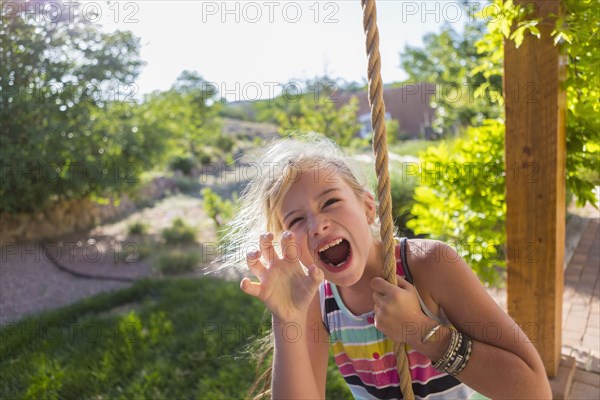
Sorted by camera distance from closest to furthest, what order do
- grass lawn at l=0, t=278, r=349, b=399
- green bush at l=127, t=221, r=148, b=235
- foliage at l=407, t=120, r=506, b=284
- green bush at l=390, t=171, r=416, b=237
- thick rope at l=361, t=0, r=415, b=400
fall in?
thick rope at l=361, t=0, r=415, b=400, foliage at l=407, t=120, r=506, b=284, grass lawn at l=0, t=278, r=349, b=399, green bush at l=390, t=171, r=416, b=237, green bush at l=127, t=221, r=148, b=235

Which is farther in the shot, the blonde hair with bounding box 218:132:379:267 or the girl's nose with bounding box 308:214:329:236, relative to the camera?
the blonde hair with bounding box 218:132:379:267

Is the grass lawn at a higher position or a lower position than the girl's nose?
lower

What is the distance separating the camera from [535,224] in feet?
8.00

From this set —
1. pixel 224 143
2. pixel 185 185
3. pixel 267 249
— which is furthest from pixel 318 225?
pixel 224 143

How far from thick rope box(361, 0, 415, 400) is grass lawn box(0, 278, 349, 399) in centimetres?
179

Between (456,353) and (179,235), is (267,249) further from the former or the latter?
(179,235)

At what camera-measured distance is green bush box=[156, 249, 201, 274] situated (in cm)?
710

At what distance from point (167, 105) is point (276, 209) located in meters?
9.23

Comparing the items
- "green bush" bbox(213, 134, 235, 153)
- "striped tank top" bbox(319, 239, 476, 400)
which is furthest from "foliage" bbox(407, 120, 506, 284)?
"green bush" bbox(213, 134, 235, 153)

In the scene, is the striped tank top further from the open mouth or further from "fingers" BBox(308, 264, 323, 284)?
"fingers" BBox(308, 264, 323, 284)

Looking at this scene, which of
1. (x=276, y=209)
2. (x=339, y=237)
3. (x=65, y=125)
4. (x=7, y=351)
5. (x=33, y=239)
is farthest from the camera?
(x=33, y=239)

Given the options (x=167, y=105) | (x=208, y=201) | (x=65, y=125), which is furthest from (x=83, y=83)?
(x=208, y=201)

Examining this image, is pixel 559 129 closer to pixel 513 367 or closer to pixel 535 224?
pixel 535 224

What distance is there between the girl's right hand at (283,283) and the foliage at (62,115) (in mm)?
7360
